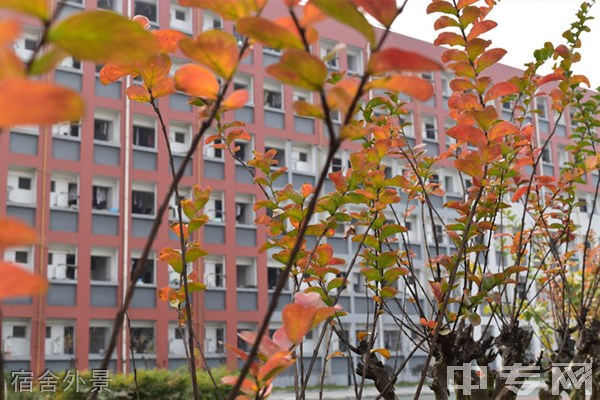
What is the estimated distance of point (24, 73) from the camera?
0.88 feet

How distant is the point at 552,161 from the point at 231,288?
11407 millimetres

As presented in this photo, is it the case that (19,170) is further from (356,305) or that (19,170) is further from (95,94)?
(356,305)

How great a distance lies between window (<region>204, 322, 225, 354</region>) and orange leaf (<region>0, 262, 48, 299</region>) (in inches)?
592

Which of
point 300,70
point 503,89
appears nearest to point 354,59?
point 503,89

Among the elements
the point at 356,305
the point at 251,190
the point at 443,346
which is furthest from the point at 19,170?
the point at 443,346

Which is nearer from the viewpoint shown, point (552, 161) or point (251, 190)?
point (251, 190)

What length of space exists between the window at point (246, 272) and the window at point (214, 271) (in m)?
0.45

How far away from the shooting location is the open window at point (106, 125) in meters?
14.8

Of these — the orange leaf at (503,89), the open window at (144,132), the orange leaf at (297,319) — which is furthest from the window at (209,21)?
the orange leaf at (297,319)

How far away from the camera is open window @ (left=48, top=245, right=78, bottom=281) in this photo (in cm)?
1364

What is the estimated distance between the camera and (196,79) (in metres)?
0.49

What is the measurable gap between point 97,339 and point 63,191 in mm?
3078

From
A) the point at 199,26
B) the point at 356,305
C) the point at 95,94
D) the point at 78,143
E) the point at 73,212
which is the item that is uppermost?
the point at 199,26

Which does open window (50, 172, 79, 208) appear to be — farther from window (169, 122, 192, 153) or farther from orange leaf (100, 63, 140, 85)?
orange leaf (100, 63, 140, 85)
